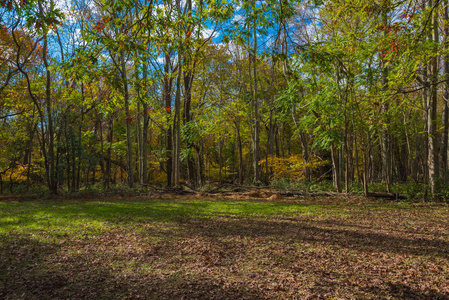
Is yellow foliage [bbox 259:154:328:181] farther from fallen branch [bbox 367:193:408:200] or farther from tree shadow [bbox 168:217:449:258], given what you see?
tree shadow [bbox 168:217:449:258]

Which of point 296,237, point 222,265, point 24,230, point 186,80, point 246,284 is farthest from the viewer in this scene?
point 186,80

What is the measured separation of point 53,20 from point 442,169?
12.9 meters

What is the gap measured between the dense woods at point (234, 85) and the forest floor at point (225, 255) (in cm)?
266

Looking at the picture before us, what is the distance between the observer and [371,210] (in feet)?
27.5

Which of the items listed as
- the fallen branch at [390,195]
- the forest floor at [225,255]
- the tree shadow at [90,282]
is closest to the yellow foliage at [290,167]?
the fallen branch at [390,195]

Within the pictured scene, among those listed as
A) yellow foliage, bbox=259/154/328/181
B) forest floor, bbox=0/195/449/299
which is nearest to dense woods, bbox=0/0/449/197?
yellow foliage, bbox=259/154/328/181

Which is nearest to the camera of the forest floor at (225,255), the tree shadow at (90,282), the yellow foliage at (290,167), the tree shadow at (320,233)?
the tree shadow at (90,282)

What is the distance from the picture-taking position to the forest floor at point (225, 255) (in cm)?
322

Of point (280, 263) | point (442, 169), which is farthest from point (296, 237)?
point (442, 169)

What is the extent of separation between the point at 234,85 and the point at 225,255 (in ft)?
55.4

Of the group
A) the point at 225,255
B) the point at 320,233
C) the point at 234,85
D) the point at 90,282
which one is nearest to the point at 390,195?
the point at 320,233

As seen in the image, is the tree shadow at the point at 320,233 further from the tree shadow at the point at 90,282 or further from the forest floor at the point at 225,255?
the tree shadow at the point at 90,282

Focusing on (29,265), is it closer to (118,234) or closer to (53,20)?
(118,234)

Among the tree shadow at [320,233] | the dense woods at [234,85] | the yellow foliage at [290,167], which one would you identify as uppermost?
the dense woods at [234,85]
